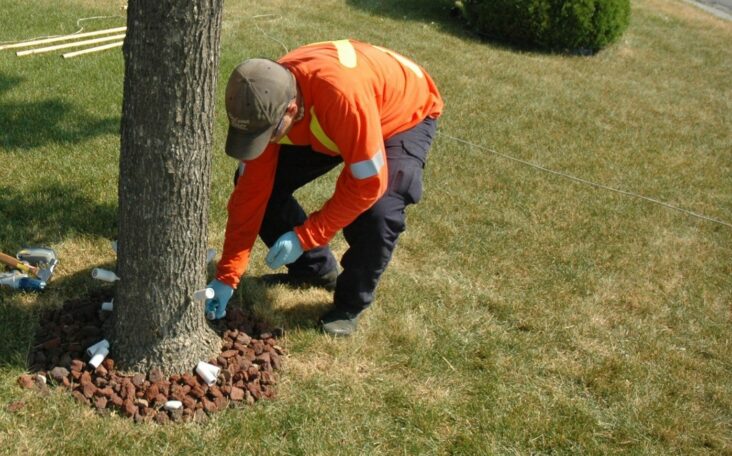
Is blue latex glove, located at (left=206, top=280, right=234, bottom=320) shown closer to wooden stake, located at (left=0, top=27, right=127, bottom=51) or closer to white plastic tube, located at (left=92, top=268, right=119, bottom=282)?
white plastic tube, located at (left=92, top=268, right=119, bottom=282)

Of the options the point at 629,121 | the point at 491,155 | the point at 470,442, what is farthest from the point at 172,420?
the point at 629,121

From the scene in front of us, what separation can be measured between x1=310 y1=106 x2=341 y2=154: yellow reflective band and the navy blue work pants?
324mm

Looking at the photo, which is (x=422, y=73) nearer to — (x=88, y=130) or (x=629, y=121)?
(x=88, y=130)

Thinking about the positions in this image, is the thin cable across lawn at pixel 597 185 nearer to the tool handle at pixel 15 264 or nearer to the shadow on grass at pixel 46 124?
the shadow on grass at pixel 46 124

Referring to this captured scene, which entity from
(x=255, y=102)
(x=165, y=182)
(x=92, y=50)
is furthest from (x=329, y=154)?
(x=92, y=50)

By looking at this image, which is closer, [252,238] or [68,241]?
[252,238]

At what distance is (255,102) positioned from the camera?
249cm

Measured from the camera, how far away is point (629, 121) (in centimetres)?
744

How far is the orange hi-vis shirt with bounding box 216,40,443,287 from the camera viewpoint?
271cm

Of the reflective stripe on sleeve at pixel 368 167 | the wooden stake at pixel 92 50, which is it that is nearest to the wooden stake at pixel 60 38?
the wooden stake at pixel 92 50

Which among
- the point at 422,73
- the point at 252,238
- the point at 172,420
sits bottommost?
the point at 172,420

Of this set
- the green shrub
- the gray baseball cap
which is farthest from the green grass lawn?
the green shrub

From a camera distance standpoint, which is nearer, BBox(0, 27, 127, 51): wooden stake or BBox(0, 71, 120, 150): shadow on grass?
BBox(0, 71, 120, 150): shadow on grass

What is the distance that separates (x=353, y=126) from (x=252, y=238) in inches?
32.7
